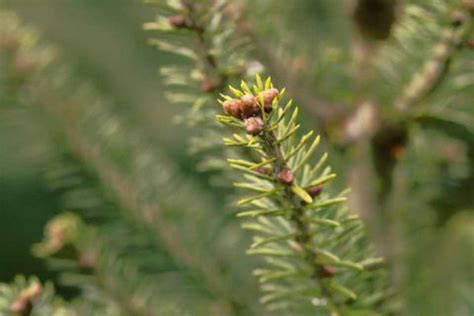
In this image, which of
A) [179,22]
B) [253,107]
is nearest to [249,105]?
[253,107]

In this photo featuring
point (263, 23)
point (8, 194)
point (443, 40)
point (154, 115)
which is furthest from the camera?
point (154, 115)

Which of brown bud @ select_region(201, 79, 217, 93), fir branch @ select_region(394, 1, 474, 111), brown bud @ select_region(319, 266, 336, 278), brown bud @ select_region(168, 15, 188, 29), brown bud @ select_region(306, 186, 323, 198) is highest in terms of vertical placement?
fir branch @ select_region(394, 1, 474, 111)

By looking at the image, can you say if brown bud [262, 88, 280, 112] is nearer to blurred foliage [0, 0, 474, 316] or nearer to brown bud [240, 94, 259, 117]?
brown bud [240, 94, 259, 117]

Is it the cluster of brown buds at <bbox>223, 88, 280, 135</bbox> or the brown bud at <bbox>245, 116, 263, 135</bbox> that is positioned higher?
the cluster of brown buds at <bbox>223, 88, 280, 135</bbox>

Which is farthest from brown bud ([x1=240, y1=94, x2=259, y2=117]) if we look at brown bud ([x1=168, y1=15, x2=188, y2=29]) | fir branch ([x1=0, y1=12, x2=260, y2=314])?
fir branch ([x1=0, y1=12, x2=260, y2=314])

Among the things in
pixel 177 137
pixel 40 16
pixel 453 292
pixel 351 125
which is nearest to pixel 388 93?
pixel 351 125

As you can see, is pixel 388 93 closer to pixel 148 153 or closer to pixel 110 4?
pixel 148 153

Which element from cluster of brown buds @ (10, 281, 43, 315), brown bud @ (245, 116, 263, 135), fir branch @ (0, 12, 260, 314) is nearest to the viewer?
brown bud @ (245, 116, 263, 135)

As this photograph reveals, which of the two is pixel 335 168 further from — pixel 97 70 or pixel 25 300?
pixel 97 70
